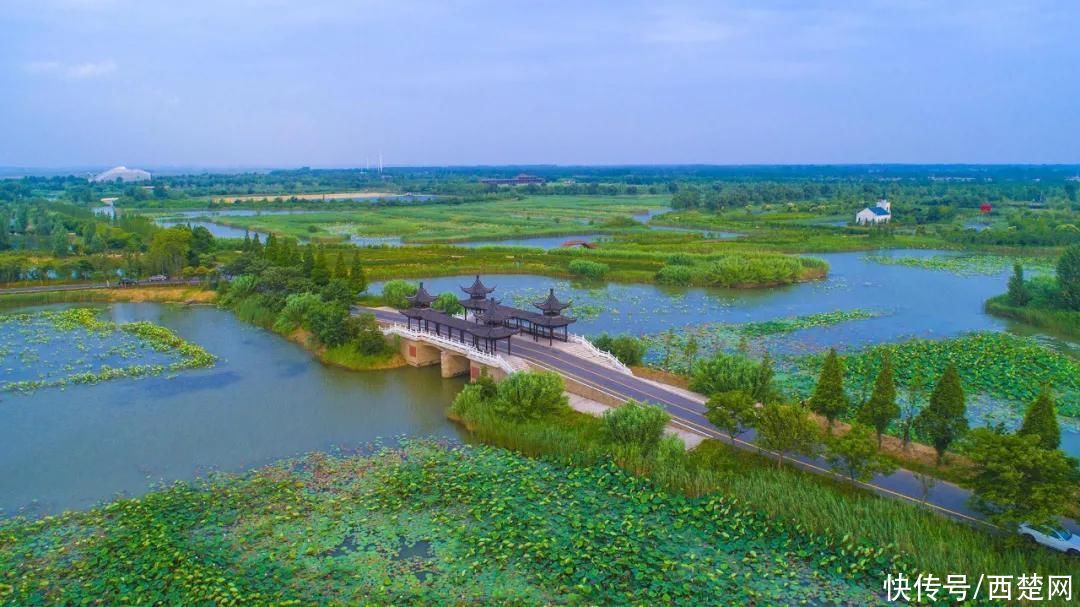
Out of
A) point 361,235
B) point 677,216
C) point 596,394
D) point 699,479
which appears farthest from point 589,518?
point 677,216

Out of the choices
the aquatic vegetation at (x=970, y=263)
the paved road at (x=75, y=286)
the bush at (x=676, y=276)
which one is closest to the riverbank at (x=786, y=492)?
the bush at (x=676, y=276)

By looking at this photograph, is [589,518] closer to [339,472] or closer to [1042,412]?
[339,472]

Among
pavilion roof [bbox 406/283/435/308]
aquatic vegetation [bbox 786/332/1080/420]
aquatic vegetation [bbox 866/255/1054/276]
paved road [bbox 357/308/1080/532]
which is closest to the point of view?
paved road [bbox 357/308/1080/532]

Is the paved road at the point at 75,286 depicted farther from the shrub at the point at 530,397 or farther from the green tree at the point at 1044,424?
the green tree at the point at 1044,424

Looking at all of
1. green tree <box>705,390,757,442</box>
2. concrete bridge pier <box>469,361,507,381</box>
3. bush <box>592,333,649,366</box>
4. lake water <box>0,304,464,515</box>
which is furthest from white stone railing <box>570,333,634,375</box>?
green tree <box>705,390,757,442</box>

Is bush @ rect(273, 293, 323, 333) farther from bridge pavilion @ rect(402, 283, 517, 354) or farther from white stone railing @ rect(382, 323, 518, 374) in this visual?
bridge pavilion @ rect(402, 283, 517, 354)

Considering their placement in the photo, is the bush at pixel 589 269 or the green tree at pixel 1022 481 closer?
the green tree at pixel 1022 481
